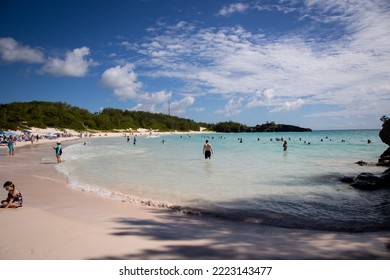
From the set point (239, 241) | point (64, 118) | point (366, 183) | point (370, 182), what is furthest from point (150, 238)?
point (64, 118)

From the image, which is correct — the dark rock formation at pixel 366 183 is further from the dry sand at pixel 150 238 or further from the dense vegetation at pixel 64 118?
the dense vegetation at pixel 64 118

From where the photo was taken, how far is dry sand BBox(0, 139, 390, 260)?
13.8 feet

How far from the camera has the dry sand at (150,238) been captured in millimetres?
4199

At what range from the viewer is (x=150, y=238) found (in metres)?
4.92

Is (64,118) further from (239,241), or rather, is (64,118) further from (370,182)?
(239,241)

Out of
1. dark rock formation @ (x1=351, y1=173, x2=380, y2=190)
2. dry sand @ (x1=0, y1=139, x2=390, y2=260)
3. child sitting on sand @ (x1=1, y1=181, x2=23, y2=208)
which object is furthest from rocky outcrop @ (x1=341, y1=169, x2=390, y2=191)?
child sitting on sand @ (x1=1, y1=181, x2=23, y2=208)

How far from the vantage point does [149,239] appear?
4.85 meters

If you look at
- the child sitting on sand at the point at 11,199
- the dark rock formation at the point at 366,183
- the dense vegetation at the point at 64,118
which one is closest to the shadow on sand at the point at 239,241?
the child sitting on sand at the point at 11,199

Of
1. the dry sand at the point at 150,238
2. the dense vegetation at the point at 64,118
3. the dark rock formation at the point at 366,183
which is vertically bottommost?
the dry sand at the point at 150,238

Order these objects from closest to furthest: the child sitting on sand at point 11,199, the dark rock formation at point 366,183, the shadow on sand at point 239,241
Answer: the shadow on sand at point 239,241
the child sitting on sand at point 11,199
the dark rock formation at point 366,183

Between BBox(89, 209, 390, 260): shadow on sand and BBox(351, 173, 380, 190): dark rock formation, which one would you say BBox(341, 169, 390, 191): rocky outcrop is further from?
BBox(89, 209, 390, 260): shadow on sand

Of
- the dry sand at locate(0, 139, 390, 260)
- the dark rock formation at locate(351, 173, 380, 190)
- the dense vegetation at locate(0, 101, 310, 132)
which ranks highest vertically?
the dense vegetation at locate(0, 101, 310, 132)
